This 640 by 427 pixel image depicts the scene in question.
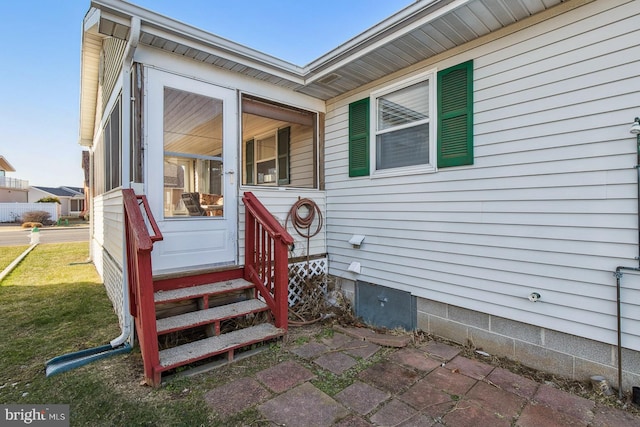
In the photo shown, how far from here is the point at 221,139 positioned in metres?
3.56

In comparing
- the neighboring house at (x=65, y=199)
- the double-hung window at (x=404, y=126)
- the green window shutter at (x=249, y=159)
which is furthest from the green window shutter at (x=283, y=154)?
the neighboring house at (x=65, y=199)

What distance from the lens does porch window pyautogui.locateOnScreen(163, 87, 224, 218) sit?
10.5 ft

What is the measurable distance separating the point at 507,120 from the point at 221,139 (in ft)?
9.86

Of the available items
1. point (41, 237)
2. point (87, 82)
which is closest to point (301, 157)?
point (87, 82)

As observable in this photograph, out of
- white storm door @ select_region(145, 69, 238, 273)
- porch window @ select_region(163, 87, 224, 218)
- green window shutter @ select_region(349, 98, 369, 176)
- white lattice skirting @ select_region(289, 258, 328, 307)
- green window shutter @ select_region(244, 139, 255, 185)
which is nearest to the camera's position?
white storm door @ select_region(145, 69, 238, 273)

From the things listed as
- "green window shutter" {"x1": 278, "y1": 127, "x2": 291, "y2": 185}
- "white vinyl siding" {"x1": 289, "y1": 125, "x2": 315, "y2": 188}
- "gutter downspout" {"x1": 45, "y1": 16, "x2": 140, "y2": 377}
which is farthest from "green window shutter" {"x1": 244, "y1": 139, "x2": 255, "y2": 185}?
"gutter downspout" {"x1": 45, "y1": 16, "x2": 140, "y2": 377}

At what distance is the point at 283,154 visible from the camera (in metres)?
5.86

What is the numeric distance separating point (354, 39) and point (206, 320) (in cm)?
331

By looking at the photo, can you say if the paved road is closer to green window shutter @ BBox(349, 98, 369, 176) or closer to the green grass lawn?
the green grass lawn

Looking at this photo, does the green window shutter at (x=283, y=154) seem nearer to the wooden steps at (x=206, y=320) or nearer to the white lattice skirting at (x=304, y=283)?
the white lattice skirting at (x=304, y=283)

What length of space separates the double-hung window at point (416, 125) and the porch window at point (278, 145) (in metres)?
0.90

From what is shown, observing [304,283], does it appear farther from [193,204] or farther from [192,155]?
[192,155]

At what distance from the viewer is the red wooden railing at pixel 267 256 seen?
3.04 m

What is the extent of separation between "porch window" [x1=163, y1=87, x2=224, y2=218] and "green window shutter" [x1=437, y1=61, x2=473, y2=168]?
2521 mm
